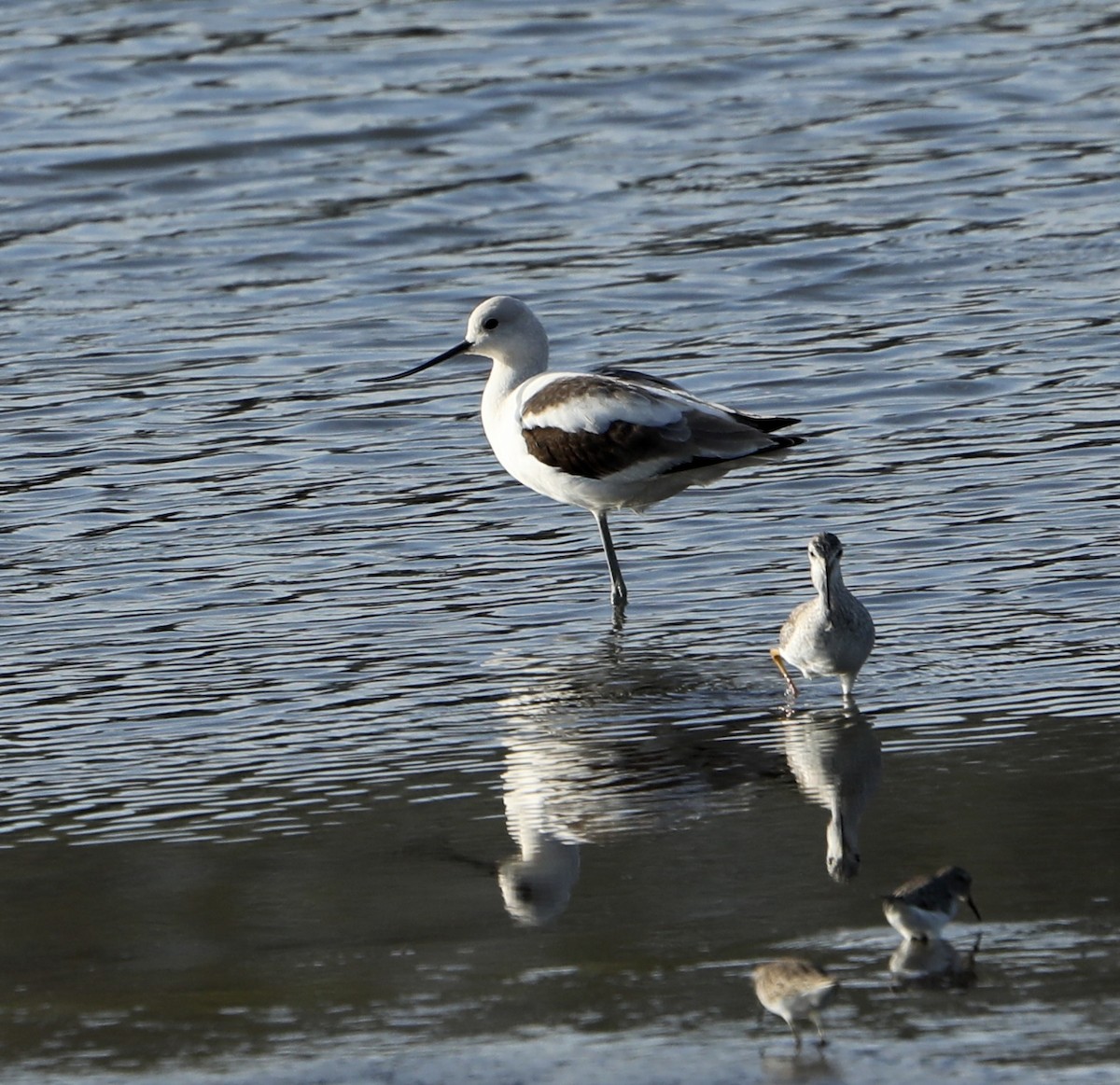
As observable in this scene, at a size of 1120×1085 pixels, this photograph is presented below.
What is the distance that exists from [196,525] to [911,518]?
3070 mm

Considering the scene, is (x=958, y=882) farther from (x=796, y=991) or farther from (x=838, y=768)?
(x=838, y=768)

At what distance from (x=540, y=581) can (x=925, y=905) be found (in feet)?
13.8

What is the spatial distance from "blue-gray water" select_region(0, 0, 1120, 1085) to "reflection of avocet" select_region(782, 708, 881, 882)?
25 millimetres

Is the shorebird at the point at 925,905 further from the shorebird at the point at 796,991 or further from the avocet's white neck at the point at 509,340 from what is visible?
the avocet's white neck at the point at 509,340

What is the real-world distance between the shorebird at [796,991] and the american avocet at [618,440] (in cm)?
396

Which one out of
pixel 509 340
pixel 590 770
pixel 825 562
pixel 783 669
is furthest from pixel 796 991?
pixel 509 340

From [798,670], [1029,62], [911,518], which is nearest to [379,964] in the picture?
[798,670]

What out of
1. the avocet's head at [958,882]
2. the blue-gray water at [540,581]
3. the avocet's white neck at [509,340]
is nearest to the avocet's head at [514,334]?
the avocet's white neck at [509,340]

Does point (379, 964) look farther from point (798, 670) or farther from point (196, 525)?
point (196, 525)

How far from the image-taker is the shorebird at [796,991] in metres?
4.62

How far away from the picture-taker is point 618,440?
8961 mm

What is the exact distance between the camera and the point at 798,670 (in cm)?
762

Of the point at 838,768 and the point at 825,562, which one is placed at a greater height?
the point at 825,562

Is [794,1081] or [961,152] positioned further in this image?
[961,152]
